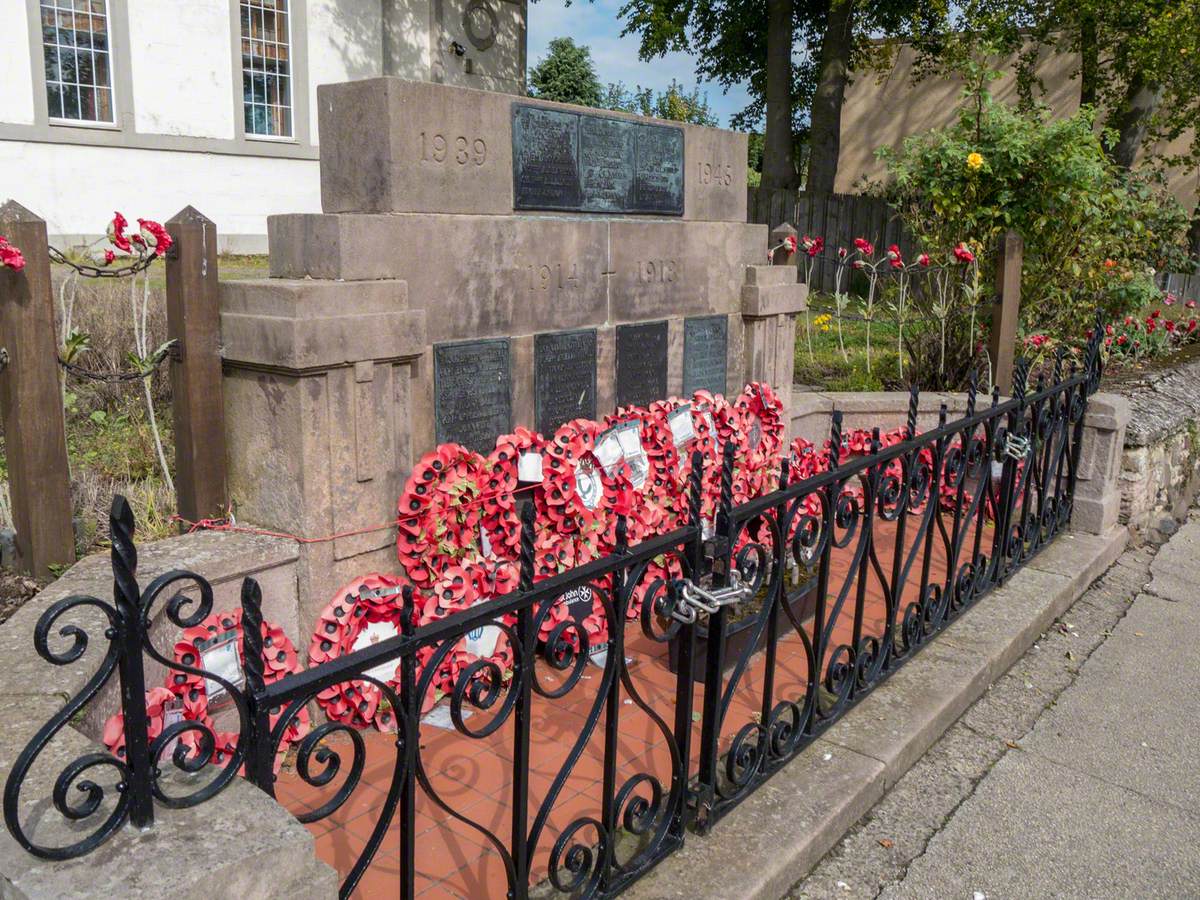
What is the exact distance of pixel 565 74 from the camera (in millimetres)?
33719

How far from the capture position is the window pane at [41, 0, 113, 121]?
475 inches

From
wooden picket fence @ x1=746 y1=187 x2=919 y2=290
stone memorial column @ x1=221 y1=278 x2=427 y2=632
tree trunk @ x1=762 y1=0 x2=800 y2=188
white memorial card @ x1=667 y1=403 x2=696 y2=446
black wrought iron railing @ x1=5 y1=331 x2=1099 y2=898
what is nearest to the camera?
black wrought iron railing @ x1=5 y1=331 x2=1099 y2=898

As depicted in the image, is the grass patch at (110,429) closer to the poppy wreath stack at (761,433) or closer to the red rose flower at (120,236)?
the red rose flower at (120,236)

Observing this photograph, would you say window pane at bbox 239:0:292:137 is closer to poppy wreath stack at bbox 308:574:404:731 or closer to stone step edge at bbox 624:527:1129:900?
poppy wreath stack at bbox 308:574:404:731

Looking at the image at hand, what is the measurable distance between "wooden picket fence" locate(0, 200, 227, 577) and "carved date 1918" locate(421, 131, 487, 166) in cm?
77

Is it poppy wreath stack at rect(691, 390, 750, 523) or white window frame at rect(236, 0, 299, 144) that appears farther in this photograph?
white window frame at rect(236, 0, 299, 144)

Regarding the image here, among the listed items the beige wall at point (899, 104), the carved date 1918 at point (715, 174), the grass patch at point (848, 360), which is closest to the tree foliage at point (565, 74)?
the beige wall at point (899, 104)

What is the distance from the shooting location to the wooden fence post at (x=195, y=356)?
130 inches

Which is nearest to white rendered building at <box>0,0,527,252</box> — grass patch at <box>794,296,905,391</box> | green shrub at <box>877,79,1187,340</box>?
grass patch at <box>794,296,905,391</box>

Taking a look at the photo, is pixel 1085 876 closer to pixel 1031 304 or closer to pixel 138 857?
pixel 138 857

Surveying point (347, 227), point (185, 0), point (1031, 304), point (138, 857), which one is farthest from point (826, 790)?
point (185, 0)

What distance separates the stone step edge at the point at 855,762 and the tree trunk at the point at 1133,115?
495 inches

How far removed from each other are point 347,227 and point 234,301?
0.44 meters

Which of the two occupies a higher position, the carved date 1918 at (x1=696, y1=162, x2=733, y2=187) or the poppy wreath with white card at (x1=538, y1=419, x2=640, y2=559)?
the carved date 1918 at (x1=696, y1=162, x2=733, y2=187)
